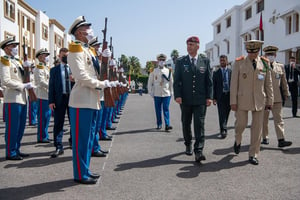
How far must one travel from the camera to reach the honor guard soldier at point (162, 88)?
31.1 ft

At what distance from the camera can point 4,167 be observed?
215 inches

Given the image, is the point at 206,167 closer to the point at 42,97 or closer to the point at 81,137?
the point at 81,137

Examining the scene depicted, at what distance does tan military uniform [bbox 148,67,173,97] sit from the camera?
9523 mm

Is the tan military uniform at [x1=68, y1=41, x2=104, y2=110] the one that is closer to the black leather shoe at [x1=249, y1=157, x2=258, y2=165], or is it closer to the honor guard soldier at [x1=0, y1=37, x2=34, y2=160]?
the honor guard soldier at [x1=0, y1=37, x2=34, y2=160]

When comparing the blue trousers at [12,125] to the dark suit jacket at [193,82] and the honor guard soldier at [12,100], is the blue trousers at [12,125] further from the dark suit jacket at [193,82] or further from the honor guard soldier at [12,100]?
the dark suit jacket at [193,82]

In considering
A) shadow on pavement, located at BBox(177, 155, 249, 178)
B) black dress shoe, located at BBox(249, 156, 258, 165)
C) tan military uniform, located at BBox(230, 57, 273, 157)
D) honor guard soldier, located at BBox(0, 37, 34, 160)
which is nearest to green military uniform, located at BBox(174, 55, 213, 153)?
shadow on pavement, located at BBox(177, 155, 249, 178)

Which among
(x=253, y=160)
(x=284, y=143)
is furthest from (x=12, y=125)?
(x=284, y=143)

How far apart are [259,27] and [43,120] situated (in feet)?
93.7

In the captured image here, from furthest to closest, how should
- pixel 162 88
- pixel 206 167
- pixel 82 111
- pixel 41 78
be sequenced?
pixel 162 88
pixel 41 78
pixel 206 167
pixel 82 111

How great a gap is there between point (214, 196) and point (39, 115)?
5003 millimetres

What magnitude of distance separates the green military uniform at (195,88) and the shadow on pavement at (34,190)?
94.2 inches

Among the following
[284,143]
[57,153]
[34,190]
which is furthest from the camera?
[284,143]

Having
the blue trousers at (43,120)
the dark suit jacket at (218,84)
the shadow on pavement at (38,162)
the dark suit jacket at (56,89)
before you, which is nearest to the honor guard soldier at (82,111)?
the shadow on pavement at (38,162)

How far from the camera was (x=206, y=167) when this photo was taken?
5.52m
